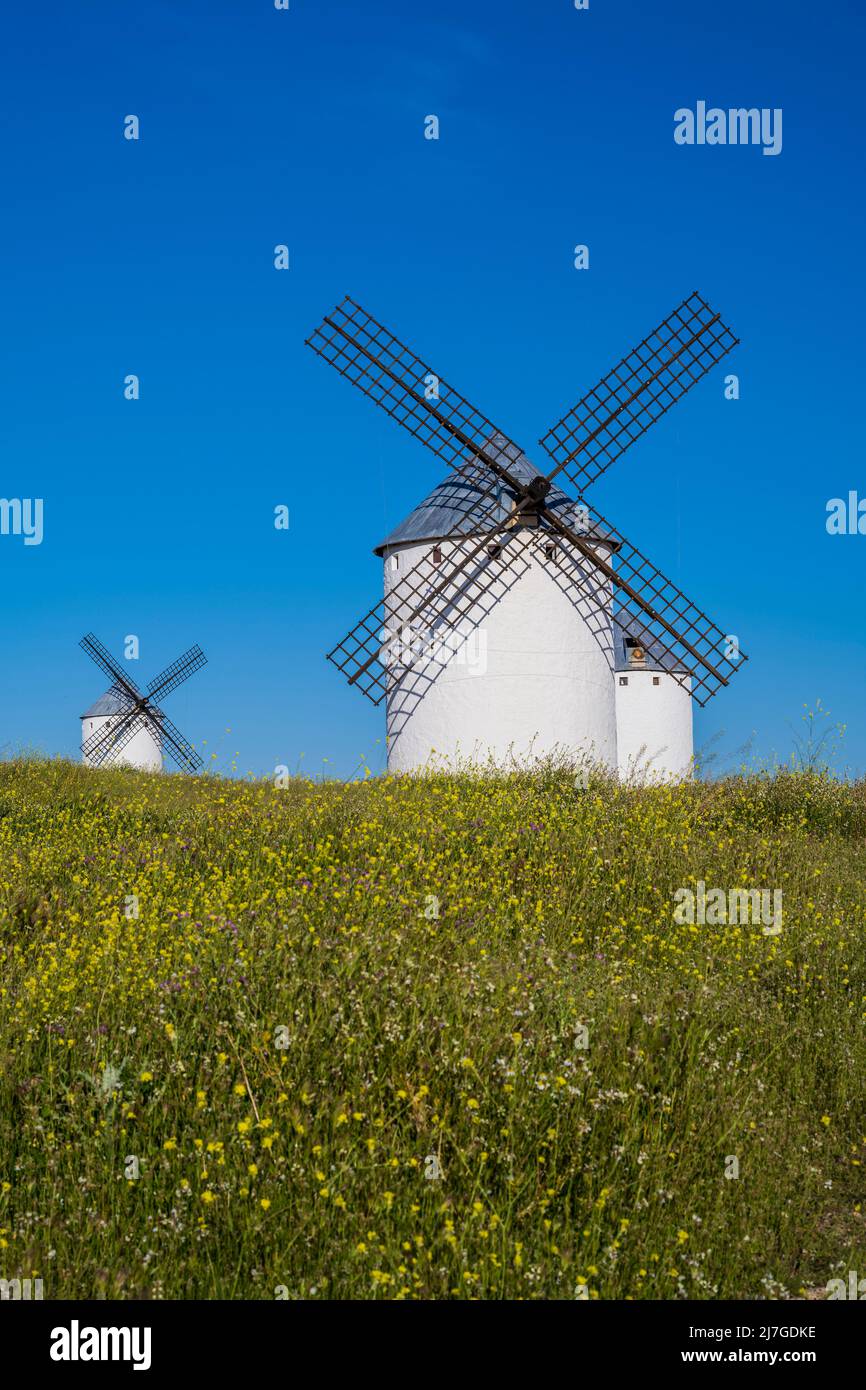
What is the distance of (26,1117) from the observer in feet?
16.6

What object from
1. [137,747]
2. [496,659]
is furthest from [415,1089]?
[137,747]

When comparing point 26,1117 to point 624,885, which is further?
point 624,885

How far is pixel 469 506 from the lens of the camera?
1956 centimetres

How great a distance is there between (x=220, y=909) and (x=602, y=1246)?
3.60 meters

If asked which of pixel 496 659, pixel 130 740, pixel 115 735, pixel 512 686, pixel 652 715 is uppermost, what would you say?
pixel 115 735

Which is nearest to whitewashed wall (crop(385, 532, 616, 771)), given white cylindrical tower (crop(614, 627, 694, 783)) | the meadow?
the meadow

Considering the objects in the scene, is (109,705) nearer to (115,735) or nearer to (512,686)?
(115,735)

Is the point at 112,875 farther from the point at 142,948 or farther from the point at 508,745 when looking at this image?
the point at 508,745

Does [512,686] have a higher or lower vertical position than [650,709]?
lower

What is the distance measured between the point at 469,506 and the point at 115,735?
27815 millimetres

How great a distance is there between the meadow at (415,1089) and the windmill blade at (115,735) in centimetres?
3488

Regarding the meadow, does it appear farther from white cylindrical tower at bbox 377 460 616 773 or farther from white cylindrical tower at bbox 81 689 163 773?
white cylindrical tower at bbox 81 689 163 773

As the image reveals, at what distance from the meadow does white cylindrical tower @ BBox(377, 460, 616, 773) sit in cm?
943
